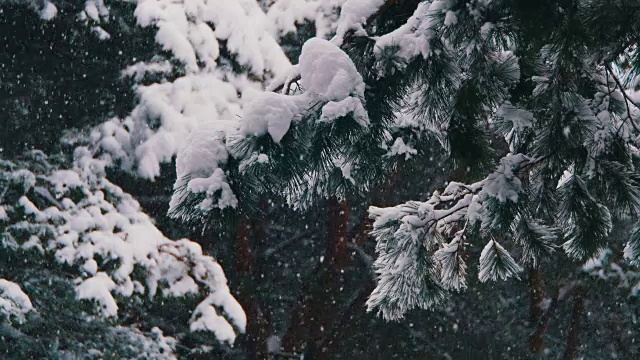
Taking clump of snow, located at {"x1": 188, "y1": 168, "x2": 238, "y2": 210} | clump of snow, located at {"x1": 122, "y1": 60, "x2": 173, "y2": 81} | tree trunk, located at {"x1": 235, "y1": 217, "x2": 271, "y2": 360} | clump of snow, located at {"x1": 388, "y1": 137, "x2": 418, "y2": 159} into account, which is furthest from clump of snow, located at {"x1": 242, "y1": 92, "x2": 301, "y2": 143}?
tree trunk, located at {"x1": 235, "y1": 217, "x2": 271, "y2": 360}

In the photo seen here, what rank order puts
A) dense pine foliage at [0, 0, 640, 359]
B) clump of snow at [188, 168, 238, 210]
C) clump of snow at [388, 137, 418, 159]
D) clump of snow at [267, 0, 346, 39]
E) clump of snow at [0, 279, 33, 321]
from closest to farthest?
1. clump of snow at [188, 168, 238, 210]
2. dense pine foliage at [0, 0, 640, 359]
3. clump of snow at [388, 137, 418, 159]
4. clump of snow at [0, 279, 33, 321]
5. clump of snow at [267, 0, 346, 39]

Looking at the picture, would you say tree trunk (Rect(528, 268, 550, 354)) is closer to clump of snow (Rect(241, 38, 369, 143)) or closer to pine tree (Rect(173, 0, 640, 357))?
pine tree (Rect(173, 0, 640, 357))

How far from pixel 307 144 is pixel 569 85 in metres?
0.74

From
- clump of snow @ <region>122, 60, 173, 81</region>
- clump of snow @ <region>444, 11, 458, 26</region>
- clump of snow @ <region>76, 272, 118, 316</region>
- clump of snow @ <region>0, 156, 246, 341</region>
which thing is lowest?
clump of snow @ <region>444, 11, 458, 26</region>

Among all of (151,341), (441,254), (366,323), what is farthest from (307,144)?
(366,323)

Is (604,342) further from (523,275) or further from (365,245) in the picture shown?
(365,245)

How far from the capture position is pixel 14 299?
15.5 feet

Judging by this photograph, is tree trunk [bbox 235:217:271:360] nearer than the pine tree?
No

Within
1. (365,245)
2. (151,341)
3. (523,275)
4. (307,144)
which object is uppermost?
(365,245)

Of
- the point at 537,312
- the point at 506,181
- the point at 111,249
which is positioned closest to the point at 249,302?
the point at 111,249

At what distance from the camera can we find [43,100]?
7.00 metres

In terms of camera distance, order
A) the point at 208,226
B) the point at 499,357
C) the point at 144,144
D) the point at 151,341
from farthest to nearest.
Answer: the point at 499,357 → the point at 144,144 → the point at 151,341 → the point at 208,226

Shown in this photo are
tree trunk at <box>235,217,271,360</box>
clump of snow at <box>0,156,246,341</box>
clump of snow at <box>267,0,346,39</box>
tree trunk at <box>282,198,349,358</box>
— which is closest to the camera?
clump of snow at <box>0,156,246,341</box>

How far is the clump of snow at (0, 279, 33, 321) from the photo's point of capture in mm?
4664
